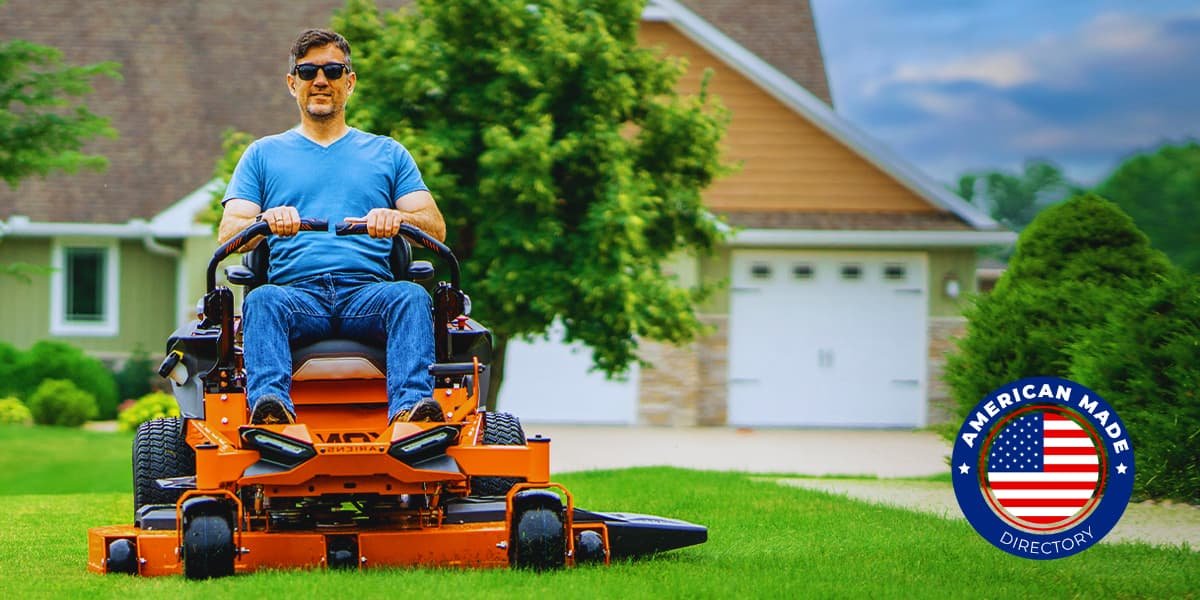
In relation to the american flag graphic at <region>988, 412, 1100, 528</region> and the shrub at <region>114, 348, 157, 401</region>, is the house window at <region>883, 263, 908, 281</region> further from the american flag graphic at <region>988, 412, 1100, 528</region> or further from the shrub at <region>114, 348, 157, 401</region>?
the american flag graphic at <region>988, 412, 1100, 528</region>

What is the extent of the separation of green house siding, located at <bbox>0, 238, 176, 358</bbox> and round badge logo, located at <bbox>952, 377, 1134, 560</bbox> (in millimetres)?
18309

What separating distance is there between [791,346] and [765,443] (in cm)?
332

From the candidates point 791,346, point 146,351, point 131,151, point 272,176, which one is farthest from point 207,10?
point 272,176

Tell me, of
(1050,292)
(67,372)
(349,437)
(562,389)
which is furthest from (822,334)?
(349,437)

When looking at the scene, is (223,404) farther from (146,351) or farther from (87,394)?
(146,351)

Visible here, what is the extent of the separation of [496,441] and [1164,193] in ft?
177

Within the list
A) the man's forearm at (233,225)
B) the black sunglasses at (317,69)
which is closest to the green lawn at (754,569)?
the man's forearm at (233,225)

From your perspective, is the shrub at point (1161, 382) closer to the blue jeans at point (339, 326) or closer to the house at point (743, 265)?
the blue jeans at point (339, 326)

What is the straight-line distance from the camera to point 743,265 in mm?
22641

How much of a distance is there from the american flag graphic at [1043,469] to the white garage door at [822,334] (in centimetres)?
1598

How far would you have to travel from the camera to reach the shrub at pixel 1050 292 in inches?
480

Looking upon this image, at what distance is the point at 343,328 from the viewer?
6887mm

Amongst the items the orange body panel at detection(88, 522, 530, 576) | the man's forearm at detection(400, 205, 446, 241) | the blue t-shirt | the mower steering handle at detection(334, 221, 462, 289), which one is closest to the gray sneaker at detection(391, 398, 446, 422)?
the orange body panel at detection(88, 522, 530, 576)

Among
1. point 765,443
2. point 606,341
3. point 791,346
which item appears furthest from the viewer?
point 791,346
